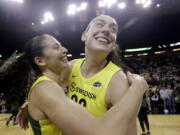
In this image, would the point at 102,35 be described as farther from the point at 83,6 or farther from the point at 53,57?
the point at 83,6

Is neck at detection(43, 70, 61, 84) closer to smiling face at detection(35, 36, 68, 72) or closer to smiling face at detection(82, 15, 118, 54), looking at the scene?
smiling face at detection(35, 36, 68, 72)

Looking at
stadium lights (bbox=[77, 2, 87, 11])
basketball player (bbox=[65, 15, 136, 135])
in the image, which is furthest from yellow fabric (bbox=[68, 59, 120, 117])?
stadium lights (bbox=[77, 2, 87, 11])

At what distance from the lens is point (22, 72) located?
1.97 m

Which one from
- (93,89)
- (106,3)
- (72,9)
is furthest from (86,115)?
(72,9)

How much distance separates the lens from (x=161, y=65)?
18.5m

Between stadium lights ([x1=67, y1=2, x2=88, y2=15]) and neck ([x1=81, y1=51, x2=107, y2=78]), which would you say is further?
stadium lights ([x1=67, y1=2, x2=88, y2=15])

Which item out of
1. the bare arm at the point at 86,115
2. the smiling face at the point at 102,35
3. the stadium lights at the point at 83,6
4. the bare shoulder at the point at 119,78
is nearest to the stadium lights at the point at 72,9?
the stadium lights at the point at 83,6

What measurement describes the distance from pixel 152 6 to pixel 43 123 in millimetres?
12694

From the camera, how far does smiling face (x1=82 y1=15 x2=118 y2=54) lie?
187 cm

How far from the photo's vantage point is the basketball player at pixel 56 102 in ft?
4.17

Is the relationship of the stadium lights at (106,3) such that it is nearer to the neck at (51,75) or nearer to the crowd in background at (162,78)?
the crowd in background at (162,78)

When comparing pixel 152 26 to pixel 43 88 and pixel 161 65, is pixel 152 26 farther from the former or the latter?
pixel 43 88

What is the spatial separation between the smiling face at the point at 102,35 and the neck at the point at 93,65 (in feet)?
0.32

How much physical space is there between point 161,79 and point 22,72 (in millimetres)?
14344
